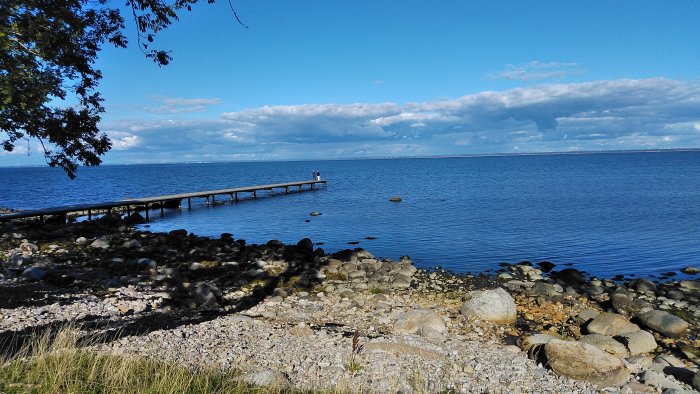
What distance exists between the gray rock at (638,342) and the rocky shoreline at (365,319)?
0.13 feet

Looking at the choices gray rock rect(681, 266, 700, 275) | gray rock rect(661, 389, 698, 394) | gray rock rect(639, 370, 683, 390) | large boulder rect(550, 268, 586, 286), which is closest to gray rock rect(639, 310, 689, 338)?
gray rock rect(639, 370, 683, 390)

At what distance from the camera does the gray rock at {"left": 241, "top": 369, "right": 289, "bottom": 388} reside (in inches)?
269

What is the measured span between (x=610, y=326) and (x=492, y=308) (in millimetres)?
2636

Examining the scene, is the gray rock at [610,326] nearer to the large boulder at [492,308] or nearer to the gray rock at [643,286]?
the large boulder at [492,308]

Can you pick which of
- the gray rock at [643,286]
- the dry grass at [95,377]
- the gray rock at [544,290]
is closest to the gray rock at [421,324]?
the dry grass at [95,377]

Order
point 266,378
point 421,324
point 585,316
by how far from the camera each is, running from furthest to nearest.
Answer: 1. point 585,316
2. point 421,324
3. point 266,378

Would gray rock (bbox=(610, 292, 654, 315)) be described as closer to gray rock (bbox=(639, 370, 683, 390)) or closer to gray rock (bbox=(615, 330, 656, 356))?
gray rock (bbox=(615, 330, 656, 356))

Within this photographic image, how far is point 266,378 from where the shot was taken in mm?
7090

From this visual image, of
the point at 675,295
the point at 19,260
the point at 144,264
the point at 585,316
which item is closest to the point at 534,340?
the point at 585,316

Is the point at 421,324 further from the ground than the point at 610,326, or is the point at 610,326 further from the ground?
the point at 421,324

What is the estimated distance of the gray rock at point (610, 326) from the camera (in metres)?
11.1

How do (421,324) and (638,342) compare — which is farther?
(421,324)

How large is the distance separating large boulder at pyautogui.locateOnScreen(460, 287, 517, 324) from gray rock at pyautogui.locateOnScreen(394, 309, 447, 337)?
1.23 m

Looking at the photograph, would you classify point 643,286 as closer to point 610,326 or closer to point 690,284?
point 690,284
